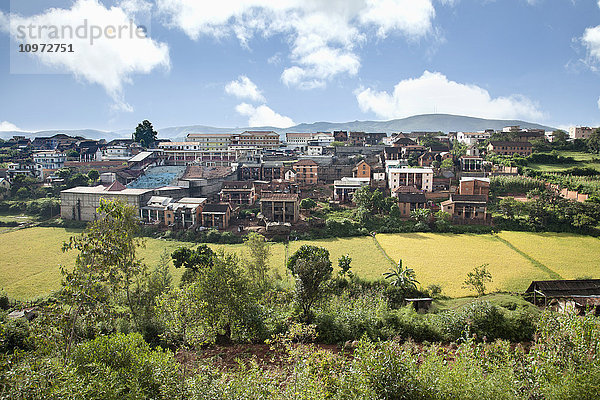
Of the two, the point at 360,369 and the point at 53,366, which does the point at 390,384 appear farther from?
the point at 53,366

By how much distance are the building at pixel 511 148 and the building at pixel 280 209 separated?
38.0 m

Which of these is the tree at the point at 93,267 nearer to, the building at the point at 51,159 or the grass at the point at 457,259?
the grass at the point at 457,259

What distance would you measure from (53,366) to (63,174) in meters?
51.5

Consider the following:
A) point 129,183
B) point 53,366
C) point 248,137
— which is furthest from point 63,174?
point 53,366

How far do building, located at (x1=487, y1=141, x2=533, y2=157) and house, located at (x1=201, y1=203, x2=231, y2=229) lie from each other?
44.6 m

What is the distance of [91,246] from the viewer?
11.1 m

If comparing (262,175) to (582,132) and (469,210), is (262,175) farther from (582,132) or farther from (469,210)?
(582,132)

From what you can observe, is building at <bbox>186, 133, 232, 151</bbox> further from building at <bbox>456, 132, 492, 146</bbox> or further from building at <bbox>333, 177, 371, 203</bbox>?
building at <bbox>456, 132, 492, 146</bbox>

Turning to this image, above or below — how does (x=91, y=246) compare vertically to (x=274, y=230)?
above

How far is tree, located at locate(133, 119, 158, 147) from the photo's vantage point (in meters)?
67.3

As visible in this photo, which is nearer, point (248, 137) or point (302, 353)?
point (302, 353)

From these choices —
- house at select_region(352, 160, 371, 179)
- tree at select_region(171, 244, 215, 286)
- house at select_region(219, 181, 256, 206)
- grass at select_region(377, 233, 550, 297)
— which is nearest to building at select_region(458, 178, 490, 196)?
grass at select_region(377, 233, 550, 297)

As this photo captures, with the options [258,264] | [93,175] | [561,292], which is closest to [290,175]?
[93,175]

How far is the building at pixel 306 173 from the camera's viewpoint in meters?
52.1
